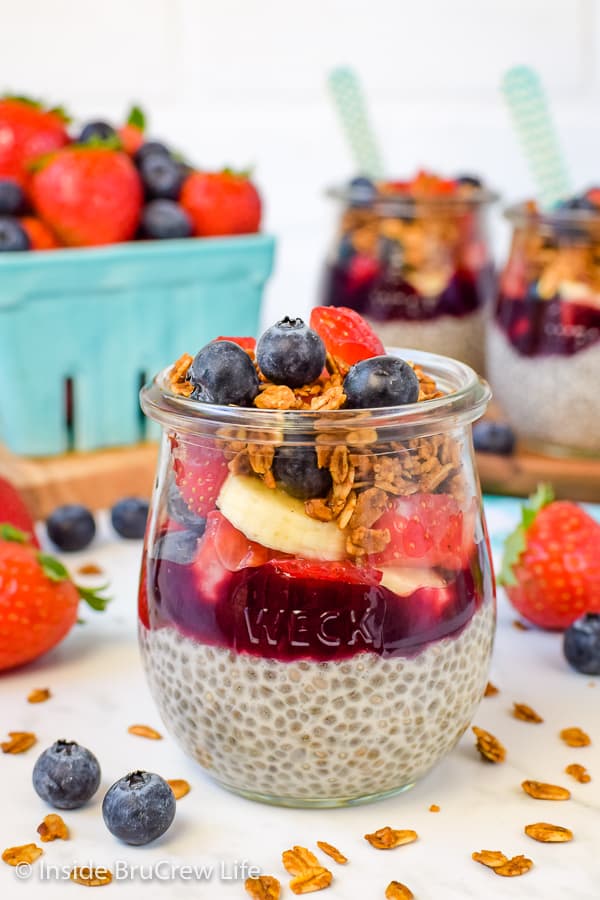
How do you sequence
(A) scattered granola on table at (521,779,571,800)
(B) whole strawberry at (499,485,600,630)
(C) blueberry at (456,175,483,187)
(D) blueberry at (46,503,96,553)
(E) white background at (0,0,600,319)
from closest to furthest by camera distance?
(A) scattered granola on table at (521,779,571,800)
(B) whole strawberry at (499,485,600,630)
(D) blueberry at (46,503,96,553)
(C) blueberry at (456,175,483,187)
(E) white background at (0,0,600,319)

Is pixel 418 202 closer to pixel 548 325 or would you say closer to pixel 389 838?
pixel 548 325

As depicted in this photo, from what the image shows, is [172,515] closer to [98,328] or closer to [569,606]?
[569,606]

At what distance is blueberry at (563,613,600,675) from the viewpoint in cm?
98

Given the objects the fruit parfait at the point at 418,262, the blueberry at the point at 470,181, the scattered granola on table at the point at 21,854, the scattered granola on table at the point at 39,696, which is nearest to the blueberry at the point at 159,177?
the fruit parfait at the point at 418,262

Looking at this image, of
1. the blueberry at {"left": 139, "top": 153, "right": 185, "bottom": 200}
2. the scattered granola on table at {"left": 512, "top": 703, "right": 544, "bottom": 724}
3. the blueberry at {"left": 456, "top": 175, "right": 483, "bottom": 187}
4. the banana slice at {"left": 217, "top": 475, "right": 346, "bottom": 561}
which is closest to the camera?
the banana slice at {"left": 217, "top": 475, "right": 346, "bottom": 561}

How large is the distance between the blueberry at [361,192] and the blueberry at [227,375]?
868mm

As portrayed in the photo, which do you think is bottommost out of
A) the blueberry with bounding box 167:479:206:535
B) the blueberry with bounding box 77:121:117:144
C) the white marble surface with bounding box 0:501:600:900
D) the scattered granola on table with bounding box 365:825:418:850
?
the white marble surface with bounding box 0:501:600:900

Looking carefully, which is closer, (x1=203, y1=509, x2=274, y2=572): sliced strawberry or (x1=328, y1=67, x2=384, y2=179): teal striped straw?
(x1=203, y1=509, x2=274, y2=572): sliced strawberry

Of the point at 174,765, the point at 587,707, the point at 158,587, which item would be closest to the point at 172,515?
the point at 158,587

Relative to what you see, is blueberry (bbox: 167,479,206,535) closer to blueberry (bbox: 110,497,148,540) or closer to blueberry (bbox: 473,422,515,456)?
blueberry (bbox: 110,497,148,540)

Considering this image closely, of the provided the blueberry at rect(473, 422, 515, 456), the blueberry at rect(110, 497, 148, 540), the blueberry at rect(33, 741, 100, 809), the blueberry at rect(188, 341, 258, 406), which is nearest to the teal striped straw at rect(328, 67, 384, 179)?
the blueberry at rect(473, 422, 515, 456)

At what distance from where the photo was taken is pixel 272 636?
727 millimetres

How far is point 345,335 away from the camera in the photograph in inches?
31.9

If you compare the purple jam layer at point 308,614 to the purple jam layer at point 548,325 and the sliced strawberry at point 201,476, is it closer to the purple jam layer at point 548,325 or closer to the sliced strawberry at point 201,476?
the sliced strawberry at point 201,476
